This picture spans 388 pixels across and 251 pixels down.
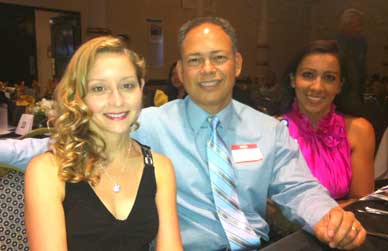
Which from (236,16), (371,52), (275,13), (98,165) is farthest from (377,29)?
(98,165)

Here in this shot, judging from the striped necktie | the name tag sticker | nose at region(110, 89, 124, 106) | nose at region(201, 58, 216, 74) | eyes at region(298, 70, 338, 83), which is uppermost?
nose at region(201, 58, 216, 74)

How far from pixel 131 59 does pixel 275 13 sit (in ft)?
27.5

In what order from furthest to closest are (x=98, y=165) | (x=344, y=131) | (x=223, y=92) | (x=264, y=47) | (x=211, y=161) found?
1. (x=264, y=47)
2. (x=344, y=131)
3. (x=223, y=92)
4. (x=211, y=161)
5. (x=98, y=165)

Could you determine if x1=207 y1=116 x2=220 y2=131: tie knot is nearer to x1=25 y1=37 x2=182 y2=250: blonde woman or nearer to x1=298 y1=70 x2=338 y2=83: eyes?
x1=25 y1=37 x2=182 y2=250: blonde woman

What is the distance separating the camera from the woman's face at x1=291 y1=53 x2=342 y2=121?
2004mm

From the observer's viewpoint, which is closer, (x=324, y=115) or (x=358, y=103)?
(x=324, y=115)

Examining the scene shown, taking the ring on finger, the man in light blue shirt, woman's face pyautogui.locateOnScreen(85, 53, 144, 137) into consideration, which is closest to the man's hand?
the ring on finger

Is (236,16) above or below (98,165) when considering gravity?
above

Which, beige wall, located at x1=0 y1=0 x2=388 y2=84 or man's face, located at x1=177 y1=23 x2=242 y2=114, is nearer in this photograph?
man's face, located at x1=177 y1=23 x2=242 y2=114

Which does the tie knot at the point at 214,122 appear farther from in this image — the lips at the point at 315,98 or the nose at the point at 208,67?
the lips at the point at 315,98

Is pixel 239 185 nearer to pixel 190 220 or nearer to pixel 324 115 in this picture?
pixel 190 220

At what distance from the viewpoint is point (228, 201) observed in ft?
4.84

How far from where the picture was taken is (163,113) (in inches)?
64.5

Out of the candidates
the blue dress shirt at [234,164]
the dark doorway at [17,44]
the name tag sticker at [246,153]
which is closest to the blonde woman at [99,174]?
the blue dress shirt at [234,164]
